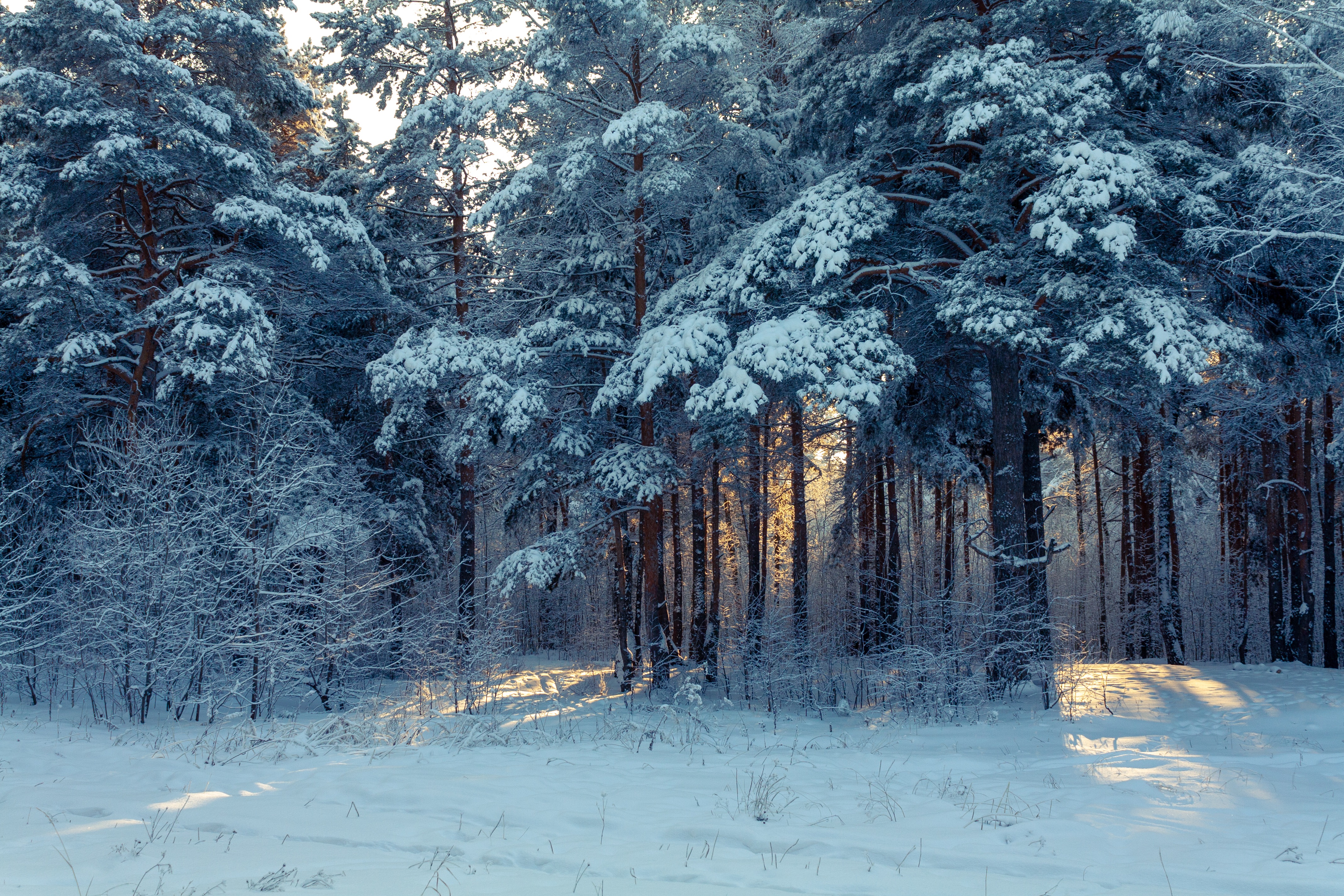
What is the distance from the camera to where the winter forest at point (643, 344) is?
444 inches

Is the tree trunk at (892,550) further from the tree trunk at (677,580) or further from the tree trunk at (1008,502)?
the tree trunk at (677,580)

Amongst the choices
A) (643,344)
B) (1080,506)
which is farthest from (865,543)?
(643,344)

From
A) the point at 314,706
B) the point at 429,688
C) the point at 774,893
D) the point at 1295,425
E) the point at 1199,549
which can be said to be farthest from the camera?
the point at 1199,549

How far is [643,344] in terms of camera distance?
13773mm

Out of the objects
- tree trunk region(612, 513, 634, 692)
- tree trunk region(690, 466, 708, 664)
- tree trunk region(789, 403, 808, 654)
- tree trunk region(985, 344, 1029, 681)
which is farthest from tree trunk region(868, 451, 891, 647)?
tree trunk region(612, 513, 634, 692)

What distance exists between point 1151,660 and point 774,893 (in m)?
19.6

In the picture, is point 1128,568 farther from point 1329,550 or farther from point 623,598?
point 623,598

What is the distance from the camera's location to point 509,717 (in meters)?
12.5

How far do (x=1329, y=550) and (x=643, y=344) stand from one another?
1585 centimetres

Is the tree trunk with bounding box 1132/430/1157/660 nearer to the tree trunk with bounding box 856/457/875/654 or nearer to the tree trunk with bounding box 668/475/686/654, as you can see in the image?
the tree trunk with bounding box 856/457/875/654

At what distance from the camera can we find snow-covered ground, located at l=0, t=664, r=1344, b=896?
4.75 m

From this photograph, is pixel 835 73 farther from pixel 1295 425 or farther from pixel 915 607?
pixel 1295 425

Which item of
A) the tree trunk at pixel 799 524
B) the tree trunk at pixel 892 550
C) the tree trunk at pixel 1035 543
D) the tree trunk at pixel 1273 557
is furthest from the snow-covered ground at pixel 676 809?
the tree trunk at pixel 1273 557

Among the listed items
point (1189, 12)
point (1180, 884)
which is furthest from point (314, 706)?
point (1189, 12)
